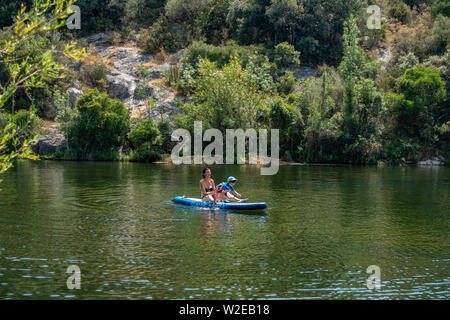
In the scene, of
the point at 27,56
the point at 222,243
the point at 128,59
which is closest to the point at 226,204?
the point at 222,243

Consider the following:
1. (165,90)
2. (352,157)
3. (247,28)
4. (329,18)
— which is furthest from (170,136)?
(329,18)

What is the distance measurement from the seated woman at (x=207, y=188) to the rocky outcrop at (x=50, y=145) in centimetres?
4100

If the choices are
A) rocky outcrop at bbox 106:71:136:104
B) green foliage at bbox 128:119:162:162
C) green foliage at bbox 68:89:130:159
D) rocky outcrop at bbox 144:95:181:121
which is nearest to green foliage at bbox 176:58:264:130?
green foliage at bbox 128:119:162:162

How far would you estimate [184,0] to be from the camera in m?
89.1

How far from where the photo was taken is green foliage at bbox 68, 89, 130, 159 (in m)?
65.2

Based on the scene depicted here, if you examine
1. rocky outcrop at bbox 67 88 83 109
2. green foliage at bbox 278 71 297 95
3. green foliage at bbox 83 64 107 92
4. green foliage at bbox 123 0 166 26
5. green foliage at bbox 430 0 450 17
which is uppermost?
green foliage at bbox 123 0 166 26

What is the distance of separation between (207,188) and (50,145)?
42.1 metres

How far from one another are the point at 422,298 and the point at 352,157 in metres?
49.4

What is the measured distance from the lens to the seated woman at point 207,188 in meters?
29.7

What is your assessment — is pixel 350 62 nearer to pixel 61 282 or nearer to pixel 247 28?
pixel 247 28

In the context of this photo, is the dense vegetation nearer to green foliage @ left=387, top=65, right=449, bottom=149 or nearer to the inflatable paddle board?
green foliage @ left=387, top=65, right=449, bottom=149

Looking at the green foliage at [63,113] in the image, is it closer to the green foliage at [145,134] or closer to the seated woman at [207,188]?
the green foliage at [145,134]

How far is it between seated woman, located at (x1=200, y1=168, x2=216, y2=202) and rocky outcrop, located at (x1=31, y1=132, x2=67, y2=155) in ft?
135

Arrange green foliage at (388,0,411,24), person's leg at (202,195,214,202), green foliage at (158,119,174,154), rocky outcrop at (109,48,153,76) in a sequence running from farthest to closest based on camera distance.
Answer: green foliage at (388,0,411,24)
rocky outcrop at (109,48,153,76)
green foliage at (158,119,174,154)
person's leg at (202,195,214,202)
